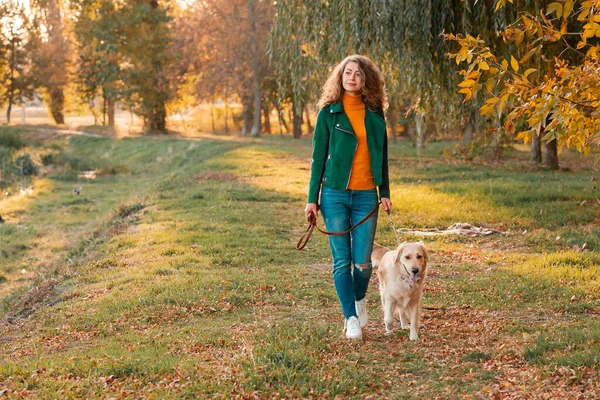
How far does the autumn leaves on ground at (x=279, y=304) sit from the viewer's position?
18.9 ft

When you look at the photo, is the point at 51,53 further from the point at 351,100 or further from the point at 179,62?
the point at 351,100

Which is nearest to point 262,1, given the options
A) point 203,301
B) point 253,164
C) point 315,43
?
point 253,164

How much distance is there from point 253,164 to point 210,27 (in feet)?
83.2

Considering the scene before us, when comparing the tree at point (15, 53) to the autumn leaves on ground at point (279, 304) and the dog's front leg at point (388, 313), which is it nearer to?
the autumn leaves on ground at point (279, 304)

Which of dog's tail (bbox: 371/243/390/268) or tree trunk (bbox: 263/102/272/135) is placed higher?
tree trunk (bbox: 263/102/272/135)

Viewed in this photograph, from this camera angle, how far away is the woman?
655 centimetres

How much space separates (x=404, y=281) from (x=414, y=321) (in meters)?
0.46

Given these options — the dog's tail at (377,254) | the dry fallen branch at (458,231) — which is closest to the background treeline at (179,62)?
the dry fallen branch at (458,231)

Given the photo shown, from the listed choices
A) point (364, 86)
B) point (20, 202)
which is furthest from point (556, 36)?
point (20, 202)

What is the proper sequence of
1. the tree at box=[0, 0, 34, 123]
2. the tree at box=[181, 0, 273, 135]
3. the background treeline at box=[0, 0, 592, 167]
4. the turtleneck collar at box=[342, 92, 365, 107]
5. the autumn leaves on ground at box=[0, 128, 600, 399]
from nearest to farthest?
the autumn leaves on ground at box=[0, 128, 600, 399], the turtleneck collar at box=[342, 92, 365, 107], the background treeline at box=[0, 0, 592, 167], the tree at box=[181, 0, 273, 135], the tree at box=[0, 0, 34, 123]

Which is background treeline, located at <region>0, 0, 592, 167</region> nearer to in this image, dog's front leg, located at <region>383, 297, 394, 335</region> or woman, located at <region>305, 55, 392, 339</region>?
woman, located at <region>305, 55, 392, 339</region>

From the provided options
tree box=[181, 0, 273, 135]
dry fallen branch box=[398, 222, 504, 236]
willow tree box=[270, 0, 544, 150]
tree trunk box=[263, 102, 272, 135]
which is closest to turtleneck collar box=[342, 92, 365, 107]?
willow tree box=[270, 0, 544, 150]

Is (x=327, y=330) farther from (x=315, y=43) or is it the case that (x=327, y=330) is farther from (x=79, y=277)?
(x=315, y=43)

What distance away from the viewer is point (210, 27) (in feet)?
163
